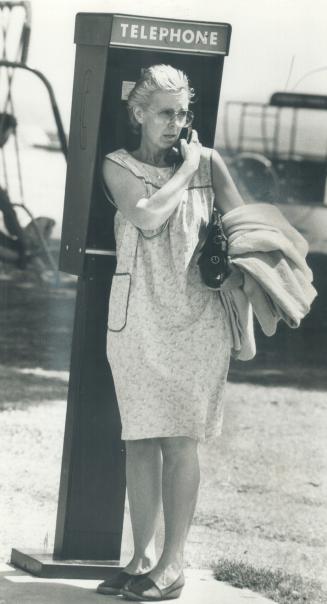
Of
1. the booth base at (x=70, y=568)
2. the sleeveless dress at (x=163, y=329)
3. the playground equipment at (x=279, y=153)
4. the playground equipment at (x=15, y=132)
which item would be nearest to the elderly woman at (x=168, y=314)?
the sleeveless dress at (x=163, y=329)

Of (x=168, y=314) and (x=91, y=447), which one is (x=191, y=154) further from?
(x=91, y=447)

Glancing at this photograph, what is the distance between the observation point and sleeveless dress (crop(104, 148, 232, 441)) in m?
3.78

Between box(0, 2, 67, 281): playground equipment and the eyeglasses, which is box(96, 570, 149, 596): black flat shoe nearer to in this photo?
the eyeglasses

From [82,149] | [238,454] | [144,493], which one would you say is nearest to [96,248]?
[82,149]

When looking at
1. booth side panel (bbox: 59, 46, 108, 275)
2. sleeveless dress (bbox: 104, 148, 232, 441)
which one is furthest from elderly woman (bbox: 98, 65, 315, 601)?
booth side panel (bbox: 59, 46, 108, 275)

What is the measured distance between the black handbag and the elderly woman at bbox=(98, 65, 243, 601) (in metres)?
0.05

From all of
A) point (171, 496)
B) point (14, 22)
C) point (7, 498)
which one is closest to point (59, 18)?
point (14, 22)

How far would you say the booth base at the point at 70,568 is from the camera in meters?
4.12

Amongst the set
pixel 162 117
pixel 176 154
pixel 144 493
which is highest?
pixel 162 117

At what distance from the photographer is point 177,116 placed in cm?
379

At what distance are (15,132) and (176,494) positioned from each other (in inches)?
240

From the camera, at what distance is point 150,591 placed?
3836 mm

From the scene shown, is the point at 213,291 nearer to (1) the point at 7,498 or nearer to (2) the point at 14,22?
(1) the point at 7,498

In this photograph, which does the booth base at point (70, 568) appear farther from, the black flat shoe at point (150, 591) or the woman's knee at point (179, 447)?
the woman's knee at point (179, 447)
